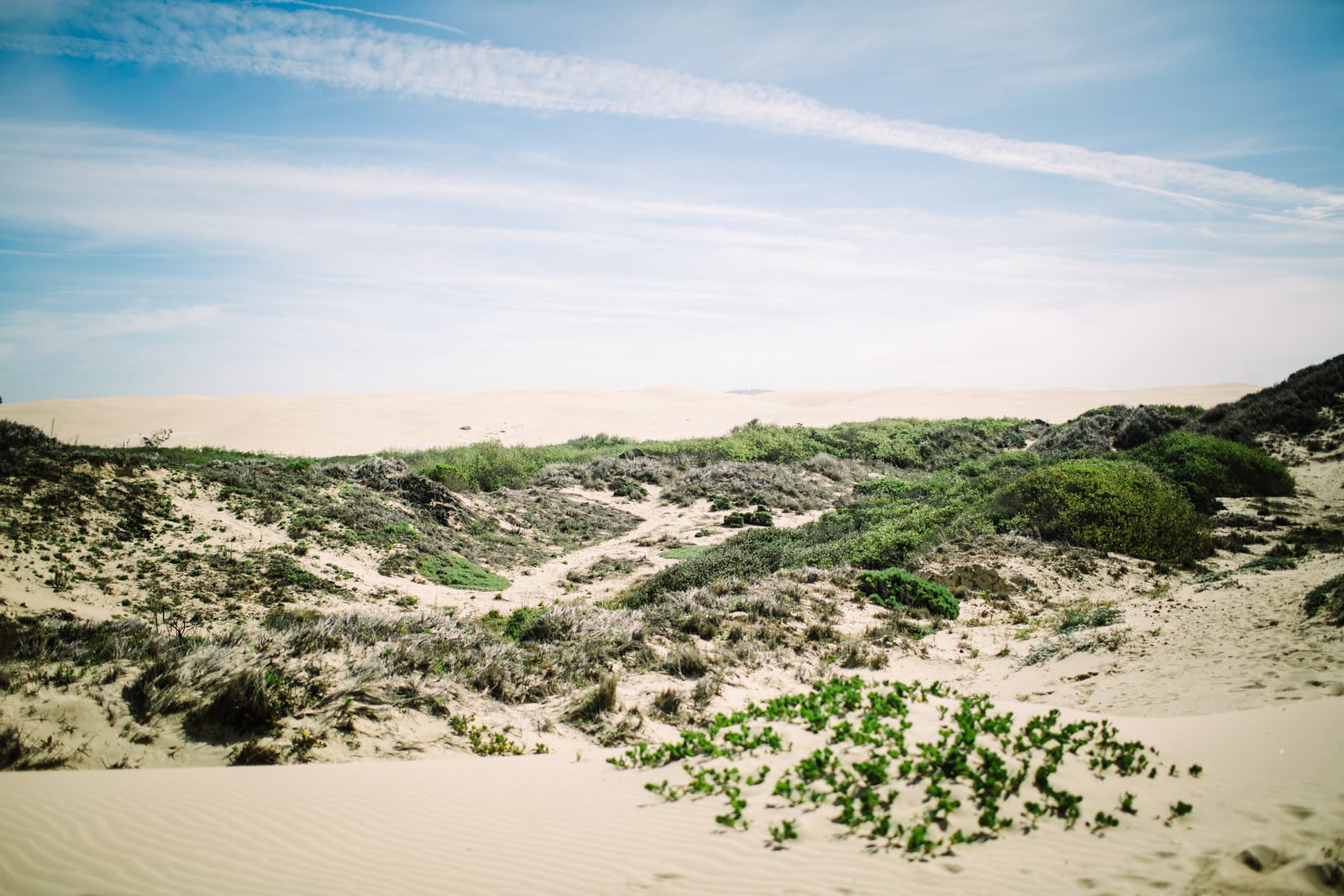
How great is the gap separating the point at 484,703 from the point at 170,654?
9.53 feet

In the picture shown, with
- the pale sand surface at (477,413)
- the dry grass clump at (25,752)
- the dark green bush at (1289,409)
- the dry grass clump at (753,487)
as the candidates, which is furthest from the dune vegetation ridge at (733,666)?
the pale sand surface at (477,413)

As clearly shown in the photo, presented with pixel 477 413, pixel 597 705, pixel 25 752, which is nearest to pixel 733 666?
pixel 597 705

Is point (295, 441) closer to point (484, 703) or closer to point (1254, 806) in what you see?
point (484, 703)

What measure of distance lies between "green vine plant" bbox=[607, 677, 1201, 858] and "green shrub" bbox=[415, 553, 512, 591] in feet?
26.2

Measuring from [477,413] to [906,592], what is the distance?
124 ft

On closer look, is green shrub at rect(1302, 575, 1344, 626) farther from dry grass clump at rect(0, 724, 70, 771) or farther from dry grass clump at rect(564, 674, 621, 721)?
dry grass clump at rect(0, 724, 70, 771)

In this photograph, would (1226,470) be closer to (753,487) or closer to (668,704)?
(753,487)

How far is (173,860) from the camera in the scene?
3578mm

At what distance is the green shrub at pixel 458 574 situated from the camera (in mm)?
12969

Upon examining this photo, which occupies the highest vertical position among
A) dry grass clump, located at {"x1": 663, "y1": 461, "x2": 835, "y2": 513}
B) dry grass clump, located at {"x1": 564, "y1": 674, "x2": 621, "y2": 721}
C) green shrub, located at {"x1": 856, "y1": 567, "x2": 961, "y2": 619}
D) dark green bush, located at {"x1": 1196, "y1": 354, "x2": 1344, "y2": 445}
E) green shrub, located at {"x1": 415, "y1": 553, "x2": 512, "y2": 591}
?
dark green bush, located at {"x1": 1196, "y1": 354, "x2": 1344, "y2": 445}

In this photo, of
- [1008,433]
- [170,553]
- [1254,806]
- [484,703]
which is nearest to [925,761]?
[1254,806]

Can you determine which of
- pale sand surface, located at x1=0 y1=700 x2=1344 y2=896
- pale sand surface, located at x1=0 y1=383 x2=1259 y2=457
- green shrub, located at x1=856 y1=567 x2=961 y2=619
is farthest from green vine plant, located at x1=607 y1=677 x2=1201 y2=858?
pale sand surface, located at x1=0 y1=383 x2=1259 y2=457

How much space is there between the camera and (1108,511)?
12844 millimetres

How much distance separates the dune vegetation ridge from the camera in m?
3.78
